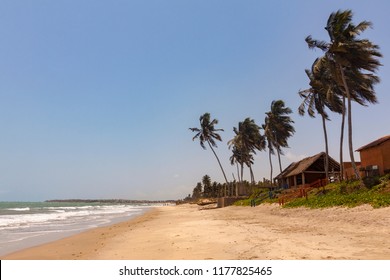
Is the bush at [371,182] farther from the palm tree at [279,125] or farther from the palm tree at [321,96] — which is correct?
the palm tree at [279,125]

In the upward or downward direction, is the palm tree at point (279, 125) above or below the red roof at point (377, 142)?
above

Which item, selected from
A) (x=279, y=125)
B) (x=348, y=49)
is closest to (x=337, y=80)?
(x=348, y=49)

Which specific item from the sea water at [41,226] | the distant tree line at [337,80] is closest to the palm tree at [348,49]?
the distant tree line at [337,80]

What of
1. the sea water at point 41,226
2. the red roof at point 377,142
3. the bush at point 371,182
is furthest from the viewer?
the red roof at point 377,142

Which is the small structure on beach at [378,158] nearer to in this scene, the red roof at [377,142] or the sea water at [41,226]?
the red roof at [377,142]

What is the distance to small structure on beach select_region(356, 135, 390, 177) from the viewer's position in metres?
24.3

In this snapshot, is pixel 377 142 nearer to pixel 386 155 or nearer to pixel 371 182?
pixel 386 155

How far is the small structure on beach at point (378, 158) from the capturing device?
24312mm

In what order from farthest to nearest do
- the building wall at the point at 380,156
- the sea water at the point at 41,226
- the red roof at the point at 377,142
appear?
the red roof at the point at 377,142 < the building wall at the point at 380,156 < the sea water at the point at 41,226

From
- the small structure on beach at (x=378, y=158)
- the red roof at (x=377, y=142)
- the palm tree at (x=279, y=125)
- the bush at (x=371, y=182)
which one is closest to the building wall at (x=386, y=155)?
the small structure on beach at (x=378, y=158)

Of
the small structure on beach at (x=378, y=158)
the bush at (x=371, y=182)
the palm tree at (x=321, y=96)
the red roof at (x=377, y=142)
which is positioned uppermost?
the palm tree at (x=321, y=96)

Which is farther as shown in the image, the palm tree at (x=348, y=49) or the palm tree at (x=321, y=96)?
the palm tree at (x=321, y=96)

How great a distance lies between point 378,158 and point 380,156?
375 mm
